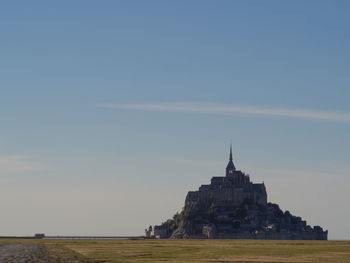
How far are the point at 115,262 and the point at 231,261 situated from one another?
49.8ft

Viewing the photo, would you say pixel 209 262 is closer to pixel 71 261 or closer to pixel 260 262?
pixel 260 262

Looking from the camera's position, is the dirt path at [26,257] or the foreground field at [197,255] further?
the foreground field at [197,255]

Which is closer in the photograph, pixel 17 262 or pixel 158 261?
pixel 17 262

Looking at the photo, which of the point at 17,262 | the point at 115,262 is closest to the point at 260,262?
the point at 115,262

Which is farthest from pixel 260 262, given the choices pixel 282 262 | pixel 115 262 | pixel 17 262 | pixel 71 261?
pixel 17 262

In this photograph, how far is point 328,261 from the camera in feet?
274

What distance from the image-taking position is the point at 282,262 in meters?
81.1

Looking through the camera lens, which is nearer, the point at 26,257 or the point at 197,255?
the point at 26,257

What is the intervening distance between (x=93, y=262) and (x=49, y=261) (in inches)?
215

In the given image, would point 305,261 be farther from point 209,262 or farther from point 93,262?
point 93,262

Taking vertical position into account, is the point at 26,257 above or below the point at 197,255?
below

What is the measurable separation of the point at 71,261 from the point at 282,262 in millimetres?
26783

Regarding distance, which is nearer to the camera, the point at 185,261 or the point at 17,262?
the point at 17,262

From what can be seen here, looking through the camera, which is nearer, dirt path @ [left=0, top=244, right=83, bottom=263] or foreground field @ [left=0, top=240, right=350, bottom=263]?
dirt path @ [left=0, top=244, right=83, bottom=263]
